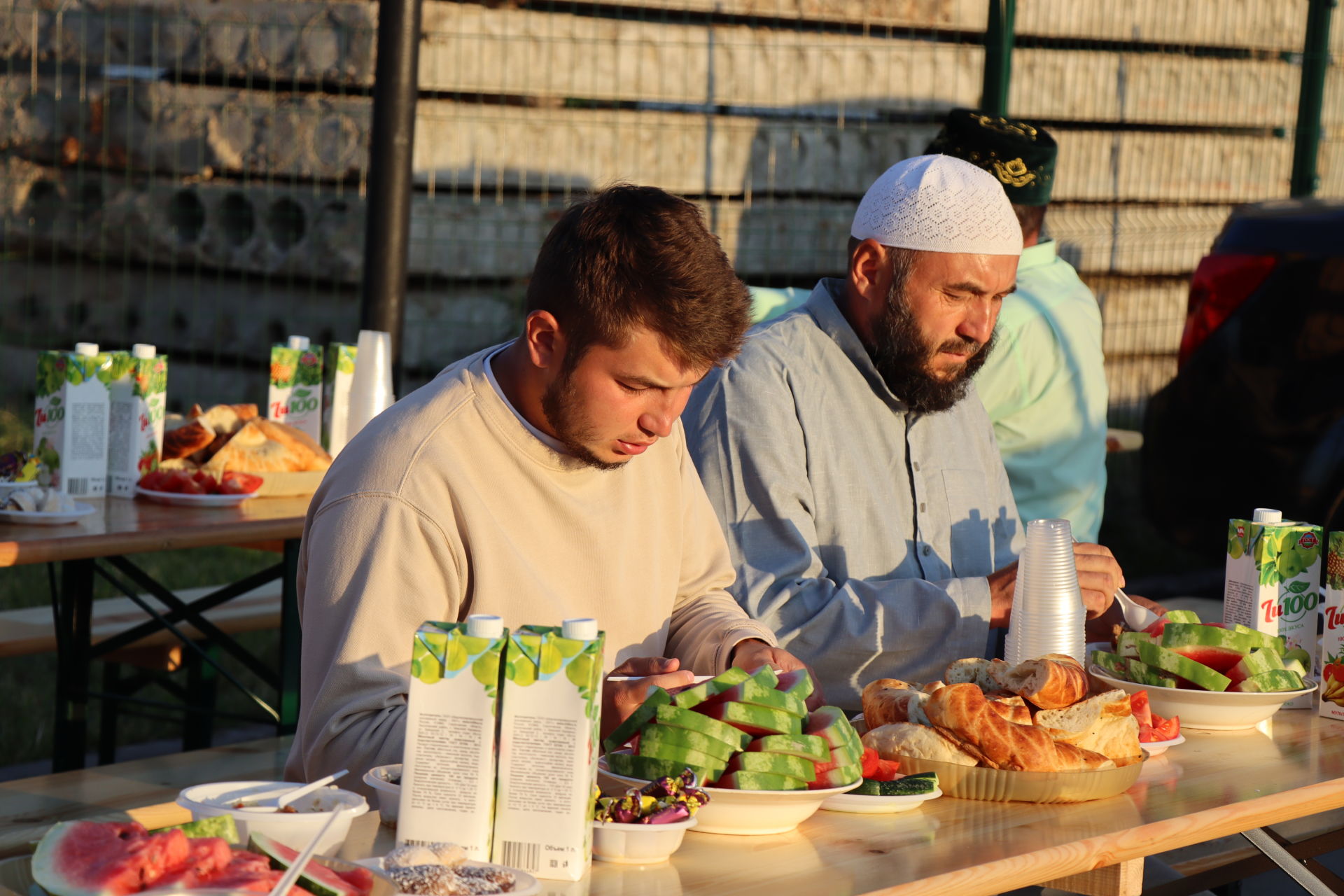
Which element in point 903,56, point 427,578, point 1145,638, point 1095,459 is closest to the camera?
point 427,578

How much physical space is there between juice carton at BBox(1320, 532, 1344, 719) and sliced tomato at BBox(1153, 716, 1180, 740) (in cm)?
40

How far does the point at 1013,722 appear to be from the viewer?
227 centimetres

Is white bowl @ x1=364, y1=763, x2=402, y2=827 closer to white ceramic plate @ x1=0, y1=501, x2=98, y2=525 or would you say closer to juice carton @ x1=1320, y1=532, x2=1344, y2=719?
juice carton @ x1=1320, y1=532, x2=1344, y2=719

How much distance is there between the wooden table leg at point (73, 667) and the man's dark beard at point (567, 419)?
2419 mm

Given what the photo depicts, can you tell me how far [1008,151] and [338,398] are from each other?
2.23 m

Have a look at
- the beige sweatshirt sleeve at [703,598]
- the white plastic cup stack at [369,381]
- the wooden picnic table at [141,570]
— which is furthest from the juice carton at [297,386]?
the beige sweatshirt sleeve at [703,598]

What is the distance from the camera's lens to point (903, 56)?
7805 millimetres

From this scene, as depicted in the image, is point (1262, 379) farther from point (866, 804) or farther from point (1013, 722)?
point (866, 804)

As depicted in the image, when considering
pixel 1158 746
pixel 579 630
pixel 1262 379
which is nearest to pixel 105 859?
pixel 579 630

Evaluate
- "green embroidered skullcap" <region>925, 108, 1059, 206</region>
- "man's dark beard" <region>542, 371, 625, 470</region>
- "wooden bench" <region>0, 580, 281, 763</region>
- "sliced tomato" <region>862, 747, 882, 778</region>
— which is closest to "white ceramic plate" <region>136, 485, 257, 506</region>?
"wooden bench" <region>0, 580, 281, 763</region>

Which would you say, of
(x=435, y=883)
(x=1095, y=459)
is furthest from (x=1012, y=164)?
(x=435, y=883)

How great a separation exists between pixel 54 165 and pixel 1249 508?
5.92 m

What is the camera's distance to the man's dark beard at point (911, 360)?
3.44 m

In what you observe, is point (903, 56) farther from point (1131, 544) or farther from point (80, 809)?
point (80, 809)
